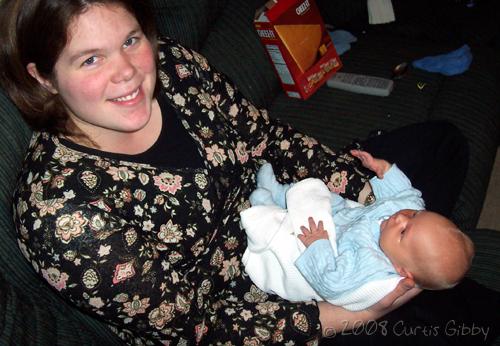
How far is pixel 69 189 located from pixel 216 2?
41.7 inches

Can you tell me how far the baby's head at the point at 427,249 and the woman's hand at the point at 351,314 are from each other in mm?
46

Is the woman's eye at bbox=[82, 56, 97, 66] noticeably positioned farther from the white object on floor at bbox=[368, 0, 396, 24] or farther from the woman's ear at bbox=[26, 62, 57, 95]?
the white object on floor at bbox=[368, 0, 396, 24]

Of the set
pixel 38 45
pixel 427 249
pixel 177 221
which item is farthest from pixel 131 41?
pixel 427 249

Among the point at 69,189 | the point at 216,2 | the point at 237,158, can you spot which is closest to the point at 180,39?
the point at 216,2

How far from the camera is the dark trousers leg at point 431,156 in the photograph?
5.26 feet

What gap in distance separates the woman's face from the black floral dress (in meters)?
0.11

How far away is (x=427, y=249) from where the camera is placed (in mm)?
1258

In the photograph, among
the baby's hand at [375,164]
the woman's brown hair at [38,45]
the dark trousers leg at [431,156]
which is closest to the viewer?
the woman's brown hair at [38,45]

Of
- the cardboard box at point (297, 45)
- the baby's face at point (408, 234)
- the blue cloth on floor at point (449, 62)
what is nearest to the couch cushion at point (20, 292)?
the baby's face at point (408, 234)

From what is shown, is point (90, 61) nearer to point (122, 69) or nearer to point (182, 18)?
point (122, 69)

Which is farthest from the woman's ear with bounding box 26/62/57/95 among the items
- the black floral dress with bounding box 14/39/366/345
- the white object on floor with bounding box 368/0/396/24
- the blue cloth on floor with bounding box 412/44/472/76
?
the white object on floor with bounding box 368/0/396/24

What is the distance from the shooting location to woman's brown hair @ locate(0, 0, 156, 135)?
0.96 m

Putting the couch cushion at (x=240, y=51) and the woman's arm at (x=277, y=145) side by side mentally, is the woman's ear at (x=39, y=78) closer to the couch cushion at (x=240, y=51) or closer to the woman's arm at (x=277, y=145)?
the woman's arm at (x=277, y=145)

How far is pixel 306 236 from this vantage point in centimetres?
132
